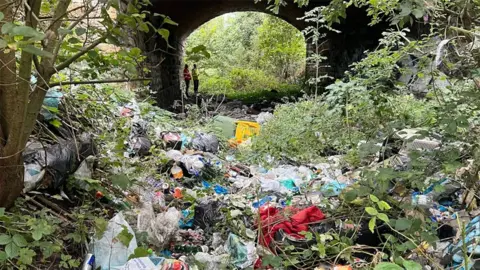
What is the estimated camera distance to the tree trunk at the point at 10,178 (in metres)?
1.78

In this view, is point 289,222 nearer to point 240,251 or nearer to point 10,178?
point 240,251

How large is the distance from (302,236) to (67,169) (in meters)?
1.44

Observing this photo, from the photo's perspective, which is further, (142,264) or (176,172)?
(176,172)

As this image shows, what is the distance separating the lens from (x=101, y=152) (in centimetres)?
284

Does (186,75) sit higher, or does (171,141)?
(186,75)

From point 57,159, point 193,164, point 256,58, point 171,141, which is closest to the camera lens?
point 57,159

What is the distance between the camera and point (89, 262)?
6.21ft

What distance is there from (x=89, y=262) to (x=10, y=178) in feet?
1.77

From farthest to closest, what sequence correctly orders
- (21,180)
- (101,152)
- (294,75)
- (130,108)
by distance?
1. (294,75)
2. (130,108)
3. (101,152)
4. (21,180)

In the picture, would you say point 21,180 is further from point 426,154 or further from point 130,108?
point 130,108

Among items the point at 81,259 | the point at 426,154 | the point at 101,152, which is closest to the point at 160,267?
the point at 81,259

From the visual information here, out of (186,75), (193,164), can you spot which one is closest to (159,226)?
(193,164)

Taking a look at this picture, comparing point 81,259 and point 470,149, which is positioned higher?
point 470,149

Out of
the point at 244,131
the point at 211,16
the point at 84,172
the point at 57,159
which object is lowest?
the point at 244,131
